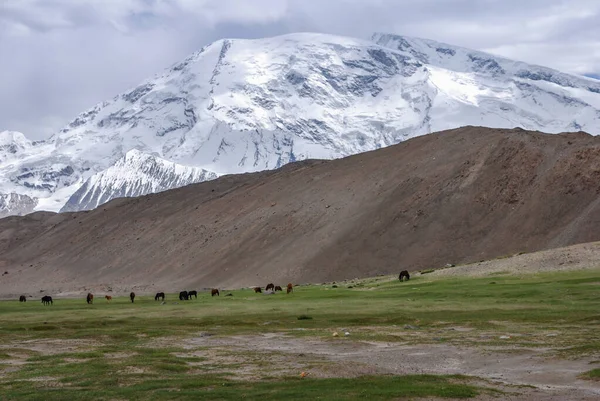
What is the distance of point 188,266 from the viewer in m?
154

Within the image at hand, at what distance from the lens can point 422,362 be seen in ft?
118

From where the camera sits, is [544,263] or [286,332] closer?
[286,332]

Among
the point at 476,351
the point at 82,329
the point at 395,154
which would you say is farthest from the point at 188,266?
the point at 476,351

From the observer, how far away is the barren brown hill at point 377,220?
411 ft

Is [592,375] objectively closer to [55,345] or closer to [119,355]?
[119,355]

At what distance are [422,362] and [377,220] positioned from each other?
335 ft

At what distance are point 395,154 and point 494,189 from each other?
3001 centimetres

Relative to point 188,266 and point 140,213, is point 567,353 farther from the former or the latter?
point 140,213

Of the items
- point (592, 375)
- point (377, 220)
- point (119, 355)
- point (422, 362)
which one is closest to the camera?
point (592, 375)

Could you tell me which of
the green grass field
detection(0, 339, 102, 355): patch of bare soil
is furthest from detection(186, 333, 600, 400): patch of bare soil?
detection(0, 339, 102, 355): patch of bare soil

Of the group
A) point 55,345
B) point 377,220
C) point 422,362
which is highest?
point 377,220

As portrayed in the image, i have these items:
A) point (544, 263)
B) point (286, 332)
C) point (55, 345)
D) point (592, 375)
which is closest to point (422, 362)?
point (592, 375)

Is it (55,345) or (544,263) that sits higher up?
(544,263)

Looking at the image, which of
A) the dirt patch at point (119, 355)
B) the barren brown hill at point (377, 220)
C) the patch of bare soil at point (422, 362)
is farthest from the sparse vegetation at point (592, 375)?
the barren brown hill at point (377, 220)
